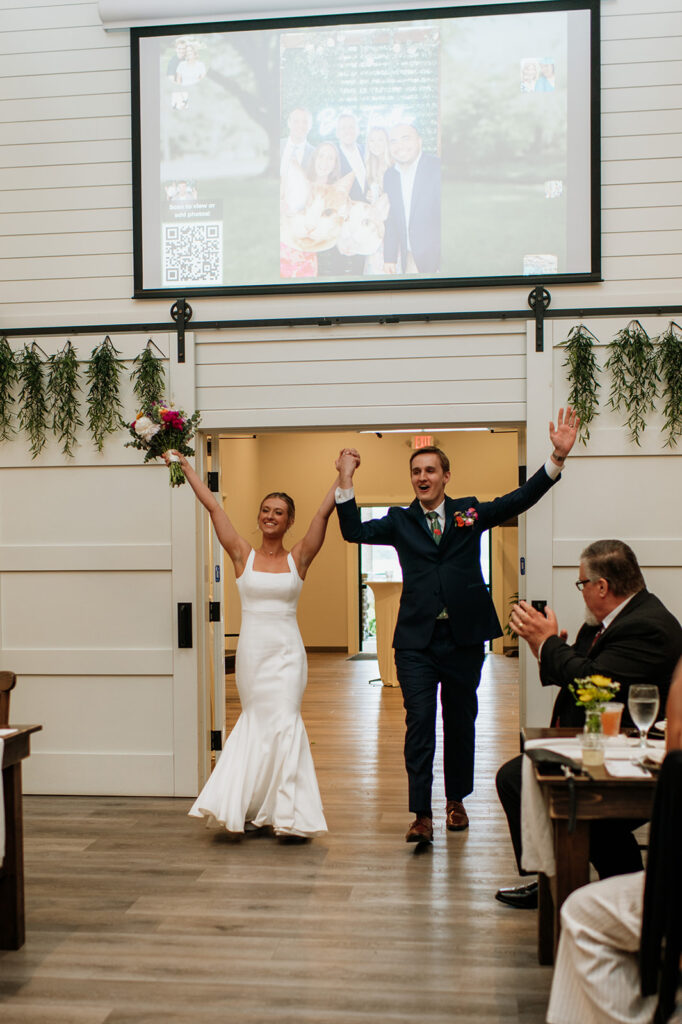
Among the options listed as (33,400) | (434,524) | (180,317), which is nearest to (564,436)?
(434,524)

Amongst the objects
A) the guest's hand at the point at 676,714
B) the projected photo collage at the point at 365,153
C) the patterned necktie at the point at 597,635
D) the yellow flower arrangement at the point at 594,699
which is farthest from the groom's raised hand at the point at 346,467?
the guest's hand at the point at 676,714

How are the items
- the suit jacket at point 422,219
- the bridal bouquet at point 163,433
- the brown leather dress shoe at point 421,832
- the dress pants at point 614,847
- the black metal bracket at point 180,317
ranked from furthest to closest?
the black metal bracket at point 180,317 < the suit jacket at point 422,219 < the bridal bouquet at point 163,433 < the brown leather dress shoe at point 421,832 < the dress pants at point 614,847

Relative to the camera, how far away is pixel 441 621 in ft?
15.0

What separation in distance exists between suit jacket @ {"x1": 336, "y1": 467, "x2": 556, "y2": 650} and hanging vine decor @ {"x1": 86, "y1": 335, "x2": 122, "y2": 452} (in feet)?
5.42

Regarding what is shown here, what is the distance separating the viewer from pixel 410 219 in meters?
5.36

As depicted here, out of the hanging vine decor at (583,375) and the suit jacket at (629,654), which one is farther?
the hanging vine decor at (583,375)

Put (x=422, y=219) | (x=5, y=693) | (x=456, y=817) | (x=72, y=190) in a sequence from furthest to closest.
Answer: (x=72, y=190), (x=422, y=219), (x=456, y=817), (x=5, y=693)

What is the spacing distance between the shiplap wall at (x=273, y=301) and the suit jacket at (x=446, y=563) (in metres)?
0.74

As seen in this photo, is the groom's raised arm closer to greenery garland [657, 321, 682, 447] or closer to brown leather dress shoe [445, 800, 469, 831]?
brown leather dress shoe [445, 800, 469, 831]

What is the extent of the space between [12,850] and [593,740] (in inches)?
79.9

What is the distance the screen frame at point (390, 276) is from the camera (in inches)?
205

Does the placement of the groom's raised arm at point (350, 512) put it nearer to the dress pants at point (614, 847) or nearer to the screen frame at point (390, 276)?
the screen frame at point (390, 276)

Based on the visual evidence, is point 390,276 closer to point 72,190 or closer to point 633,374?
point 633,374

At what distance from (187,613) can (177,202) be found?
239 centimetres
